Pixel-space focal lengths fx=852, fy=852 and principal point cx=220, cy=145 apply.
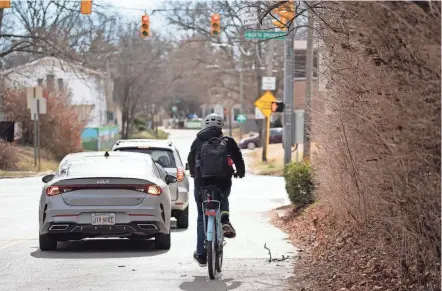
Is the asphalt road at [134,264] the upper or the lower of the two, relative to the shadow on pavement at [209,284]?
lower

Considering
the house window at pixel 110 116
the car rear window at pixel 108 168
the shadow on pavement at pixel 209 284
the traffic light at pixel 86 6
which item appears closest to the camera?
the shadow on pavement at pixel 209 284

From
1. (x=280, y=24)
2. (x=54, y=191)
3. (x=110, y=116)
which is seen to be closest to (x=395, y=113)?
(x=54, y=191)

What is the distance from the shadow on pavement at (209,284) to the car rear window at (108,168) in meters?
2.63

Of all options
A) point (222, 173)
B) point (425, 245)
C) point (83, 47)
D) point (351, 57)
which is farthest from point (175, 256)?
point (83, 47)

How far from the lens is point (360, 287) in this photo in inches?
321

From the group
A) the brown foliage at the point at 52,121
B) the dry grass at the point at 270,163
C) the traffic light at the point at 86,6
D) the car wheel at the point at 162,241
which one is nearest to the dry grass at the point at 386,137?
the car wheel at the point at 162,241

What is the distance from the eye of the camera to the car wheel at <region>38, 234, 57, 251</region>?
11570 millimetres

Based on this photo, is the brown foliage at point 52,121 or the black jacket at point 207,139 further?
the brown foliage at point 52,121

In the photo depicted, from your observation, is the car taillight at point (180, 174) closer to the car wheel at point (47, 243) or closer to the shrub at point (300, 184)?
the shrub at point (300, 184)

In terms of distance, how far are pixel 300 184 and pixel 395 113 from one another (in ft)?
35.1

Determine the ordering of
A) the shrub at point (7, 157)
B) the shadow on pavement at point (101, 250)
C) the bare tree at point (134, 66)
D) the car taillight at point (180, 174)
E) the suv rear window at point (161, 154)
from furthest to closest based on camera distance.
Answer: the bare tree at point (134, 66) → the shrub at point (7, 157) → the suv rear window at point (161, 154) → the car taillight at point (180, 174) → the shadow on pavement at point (101, 250)

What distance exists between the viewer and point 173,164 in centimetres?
1580

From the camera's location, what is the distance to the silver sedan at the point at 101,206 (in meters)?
11.2

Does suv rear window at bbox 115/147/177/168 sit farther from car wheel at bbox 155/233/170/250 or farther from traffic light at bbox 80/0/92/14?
traffic light at bbox 80/0/92/14
